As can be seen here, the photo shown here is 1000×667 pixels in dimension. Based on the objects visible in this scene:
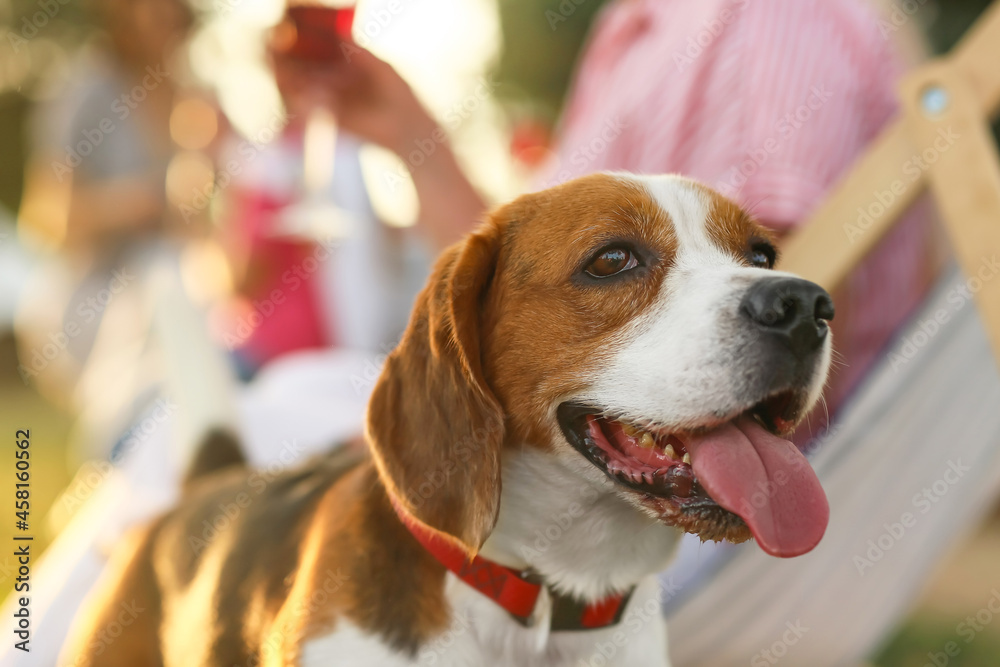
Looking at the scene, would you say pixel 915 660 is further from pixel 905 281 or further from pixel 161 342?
pixel 161 342

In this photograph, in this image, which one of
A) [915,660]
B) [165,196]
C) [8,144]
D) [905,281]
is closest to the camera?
[905,281]

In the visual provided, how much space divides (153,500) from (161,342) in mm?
548

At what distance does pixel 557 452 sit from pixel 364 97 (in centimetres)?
149

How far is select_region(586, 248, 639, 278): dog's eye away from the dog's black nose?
278 millimetres

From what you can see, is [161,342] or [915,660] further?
[915,660]

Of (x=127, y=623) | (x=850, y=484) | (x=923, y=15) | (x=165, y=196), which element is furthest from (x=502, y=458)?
(x=923, y=15)

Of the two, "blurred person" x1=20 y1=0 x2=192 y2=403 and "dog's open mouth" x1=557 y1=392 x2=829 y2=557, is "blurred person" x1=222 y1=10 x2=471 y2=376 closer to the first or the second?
"blurred person" x1=20 y1=0 x2=192 y2=403

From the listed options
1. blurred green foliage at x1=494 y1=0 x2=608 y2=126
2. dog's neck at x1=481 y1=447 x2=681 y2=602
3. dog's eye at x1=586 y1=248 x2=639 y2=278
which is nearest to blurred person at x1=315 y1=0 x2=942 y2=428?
dog's eye at x1=586 y1=248 x2=639 y2=278

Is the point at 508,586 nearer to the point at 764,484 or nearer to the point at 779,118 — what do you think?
the point at 764,484

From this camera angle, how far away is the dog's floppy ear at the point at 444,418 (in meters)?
1.41

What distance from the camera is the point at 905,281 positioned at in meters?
2.70

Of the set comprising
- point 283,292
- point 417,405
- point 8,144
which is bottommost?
point 8,144

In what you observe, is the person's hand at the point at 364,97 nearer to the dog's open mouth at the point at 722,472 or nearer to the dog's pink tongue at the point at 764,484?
the dog's open mouth at the point at 722,472

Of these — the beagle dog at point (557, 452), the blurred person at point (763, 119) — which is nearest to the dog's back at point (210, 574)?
the beagle dog at point (557, 452)
